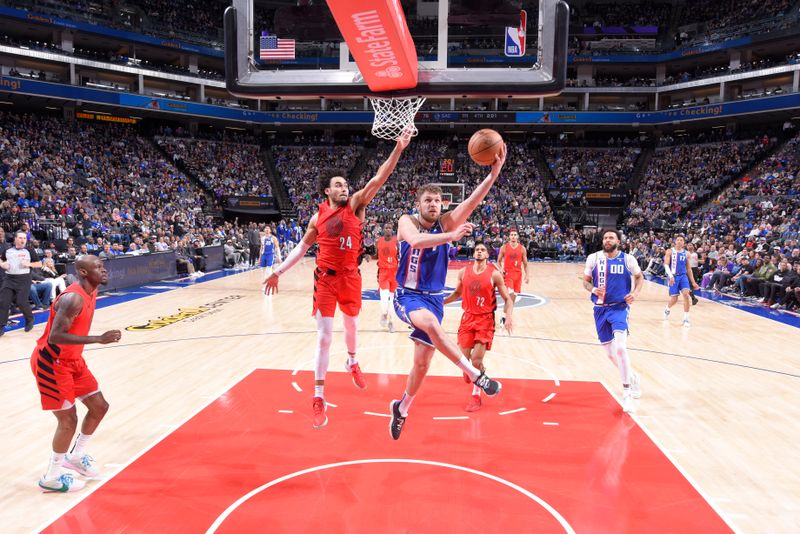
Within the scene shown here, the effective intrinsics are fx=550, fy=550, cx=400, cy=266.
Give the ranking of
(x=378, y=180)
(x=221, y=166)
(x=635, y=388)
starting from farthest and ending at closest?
(x=221, y=166)
(x=635, y=388)
(x=378, y=180)

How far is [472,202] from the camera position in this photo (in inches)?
162

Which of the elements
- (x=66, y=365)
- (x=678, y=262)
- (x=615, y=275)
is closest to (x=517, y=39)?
(x=615, y=275)

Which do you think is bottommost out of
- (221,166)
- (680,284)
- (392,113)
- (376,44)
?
(680,284)

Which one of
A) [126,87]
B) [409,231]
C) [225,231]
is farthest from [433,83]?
[126,87]

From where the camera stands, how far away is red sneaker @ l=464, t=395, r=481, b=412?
19.8 feet

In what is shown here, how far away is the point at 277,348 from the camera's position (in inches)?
352

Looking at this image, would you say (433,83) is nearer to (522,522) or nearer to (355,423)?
(355,423)

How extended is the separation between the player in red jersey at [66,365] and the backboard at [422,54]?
14.8ft

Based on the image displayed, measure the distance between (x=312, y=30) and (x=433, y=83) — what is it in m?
2.05

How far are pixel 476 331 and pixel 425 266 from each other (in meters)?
2.12

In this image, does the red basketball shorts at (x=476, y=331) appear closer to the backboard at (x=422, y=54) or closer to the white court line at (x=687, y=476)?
the white court line at (x=687, y=476)

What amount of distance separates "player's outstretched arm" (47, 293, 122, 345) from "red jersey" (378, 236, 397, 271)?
635 centimetres

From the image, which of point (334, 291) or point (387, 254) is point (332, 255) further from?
point (387, 254)

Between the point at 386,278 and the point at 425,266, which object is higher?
the point at 425,266
